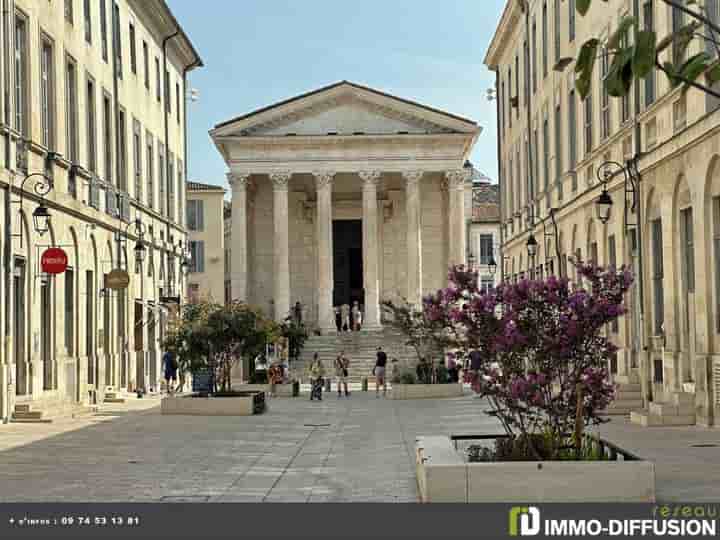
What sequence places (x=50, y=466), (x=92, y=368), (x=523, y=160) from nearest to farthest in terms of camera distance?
(x=50, y=466), (x=92, y=368), (x=523, y=160)

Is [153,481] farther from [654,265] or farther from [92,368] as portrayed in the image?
[92,368]

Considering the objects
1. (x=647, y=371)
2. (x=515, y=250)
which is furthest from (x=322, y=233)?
(x=647, y=371)

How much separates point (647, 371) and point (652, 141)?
460 centimetres

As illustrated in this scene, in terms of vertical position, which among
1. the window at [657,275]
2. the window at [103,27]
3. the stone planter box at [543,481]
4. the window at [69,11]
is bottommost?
the stone planter box at [543,481]

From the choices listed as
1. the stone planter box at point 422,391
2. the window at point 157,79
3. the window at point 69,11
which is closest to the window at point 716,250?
the window at point 69,11

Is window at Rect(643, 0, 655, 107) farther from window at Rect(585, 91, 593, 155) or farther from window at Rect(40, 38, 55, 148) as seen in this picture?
window at Rect(40, 38, 55, 148)

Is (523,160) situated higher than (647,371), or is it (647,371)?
(523,160)

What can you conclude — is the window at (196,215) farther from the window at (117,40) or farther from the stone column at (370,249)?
the window at (117,40)

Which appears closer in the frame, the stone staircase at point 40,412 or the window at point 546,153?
the stone staircase at point 40,412

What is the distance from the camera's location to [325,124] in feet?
219

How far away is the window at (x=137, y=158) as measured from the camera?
136ft

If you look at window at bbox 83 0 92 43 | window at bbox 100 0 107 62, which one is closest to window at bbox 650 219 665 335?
window at bbox 83 0 92 43

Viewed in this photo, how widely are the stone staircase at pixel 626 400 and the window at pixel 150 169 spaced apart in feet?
71.2

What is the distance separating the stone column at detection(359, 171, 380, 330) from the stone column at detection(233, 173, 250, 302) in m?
6.05
